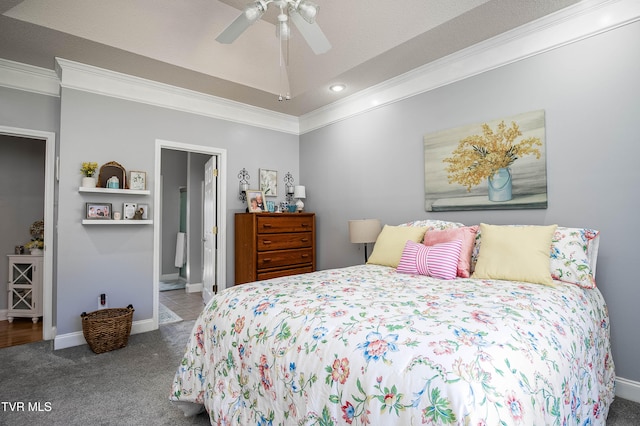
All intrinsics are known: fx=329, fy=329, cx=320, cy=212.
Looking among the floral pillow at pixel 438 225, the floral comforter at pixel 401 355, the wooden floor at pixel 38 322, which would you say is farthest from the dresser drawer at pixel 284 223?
the floral comforter at pixel 401 355

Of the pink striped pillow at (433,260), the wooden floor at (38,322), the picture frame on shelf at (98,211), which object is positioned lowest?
the wooden floor at (38,322)

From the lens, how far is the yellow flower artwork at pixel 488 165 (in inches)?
100.0

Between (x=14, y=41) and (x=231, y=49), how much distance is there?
1.79m

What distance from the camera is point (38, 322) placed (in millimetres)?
3938

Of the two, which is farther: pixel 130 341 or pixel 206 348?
pixel 130 341

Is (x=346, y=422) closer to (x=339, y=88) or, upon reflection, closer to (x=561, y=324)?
(x=561, y=324)

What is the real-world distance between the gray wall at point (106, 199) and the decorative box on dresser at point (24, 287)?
1.24 m

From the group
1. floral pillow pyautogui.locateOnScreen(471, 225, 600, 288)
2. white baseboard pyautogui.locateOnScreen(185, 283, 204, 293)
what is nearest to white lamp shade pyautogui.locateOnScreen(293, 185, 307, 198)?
white baseboard pyautogui.locateOnScreen(185, 283, 204, 293)

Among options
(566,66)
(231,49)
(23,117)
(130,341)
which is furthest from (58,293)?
(566,66)

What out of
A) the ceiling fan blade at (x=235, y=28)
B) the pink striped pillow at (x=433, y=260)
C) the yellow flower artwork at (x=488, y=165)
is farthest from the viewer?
the yellow flower artwork at (x=488, y=165)

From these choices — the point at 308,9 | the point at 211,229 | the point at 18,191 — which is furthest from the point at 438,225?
the point at 18,191

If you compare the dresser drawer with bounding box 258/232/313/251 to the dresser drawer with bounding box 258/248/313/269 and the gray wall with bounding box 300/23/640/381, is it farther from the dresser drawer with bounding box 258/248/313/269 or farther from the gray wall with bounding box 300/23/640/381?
the gray wall with bounding box 300/23/640/381

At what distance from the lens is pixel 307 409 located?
1195 millimetres

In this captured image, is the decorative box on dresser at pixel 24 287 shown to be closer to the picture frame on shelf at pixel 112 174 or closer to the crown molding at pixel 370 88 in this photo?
the picture frame on shelf at pixel 112 174
